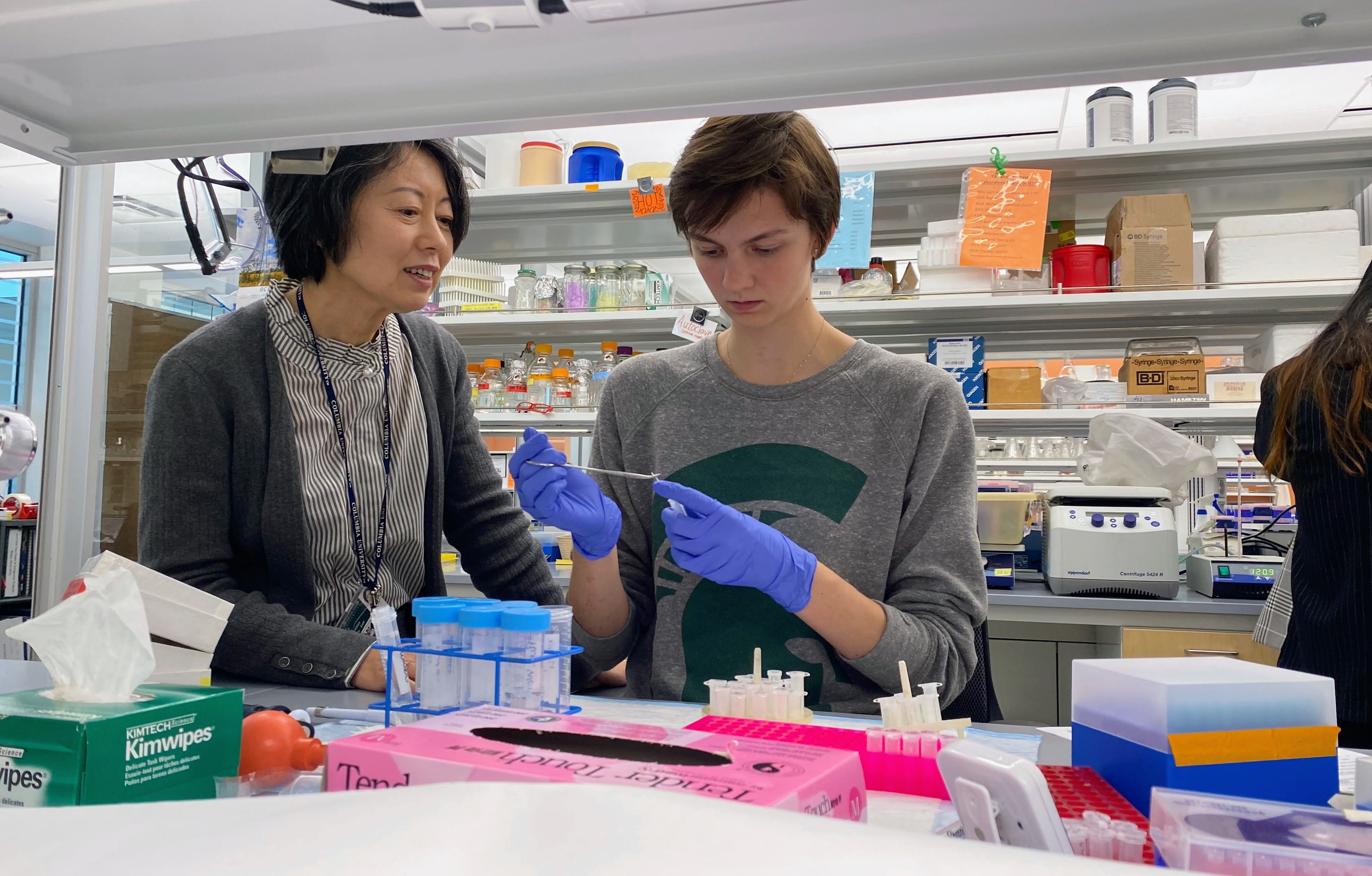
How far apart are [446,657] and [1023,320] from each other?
108 inches

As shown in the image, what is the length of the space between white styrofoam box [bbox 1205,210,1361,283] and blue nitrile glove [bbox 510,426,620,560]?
2362 millimetres

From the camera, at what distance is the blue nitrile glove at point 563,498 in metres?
1.25

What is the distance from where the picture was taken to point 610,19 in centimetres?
53

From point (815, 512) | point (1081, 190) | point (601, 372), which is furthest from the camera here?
point (601, 372)

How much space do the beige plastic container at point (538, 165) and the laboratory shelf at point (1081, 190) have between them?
87mm

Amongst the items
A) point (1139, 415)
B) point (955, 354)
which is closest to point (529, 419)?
point (955, 354)

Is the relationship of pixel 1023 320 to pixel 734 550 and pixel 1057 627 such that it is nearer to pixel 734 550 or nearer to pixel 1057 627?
pixel 1057 627

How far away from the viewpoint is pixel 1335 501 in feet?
6.00

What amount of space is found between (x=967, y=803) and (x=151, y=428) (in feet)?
4.31

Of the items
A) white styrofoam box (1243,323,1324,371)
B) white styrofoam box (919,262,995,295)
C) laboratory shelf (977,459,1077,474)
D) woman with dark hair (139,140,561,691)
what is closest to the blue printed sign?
white styrofoam box (919,262,995,295)

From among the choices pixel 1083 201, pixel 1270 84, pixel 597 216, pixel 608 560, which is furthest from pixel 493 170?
pixel 1270 84

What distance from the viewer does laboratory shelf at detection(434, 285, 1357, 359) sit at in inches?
112

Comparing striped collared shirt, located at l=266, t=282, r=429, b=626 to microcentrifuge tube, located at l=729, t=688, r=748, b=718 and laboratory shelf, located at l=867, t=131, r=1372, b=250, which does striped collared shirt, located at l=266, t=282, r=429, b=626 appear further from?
laboratory shelf, located at l=867, t=131, r=1372, b=250

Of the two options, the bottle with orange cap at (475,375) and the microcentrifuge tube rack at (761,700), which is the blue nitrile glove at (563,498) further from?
the bottle with orange cap at (475,375)
